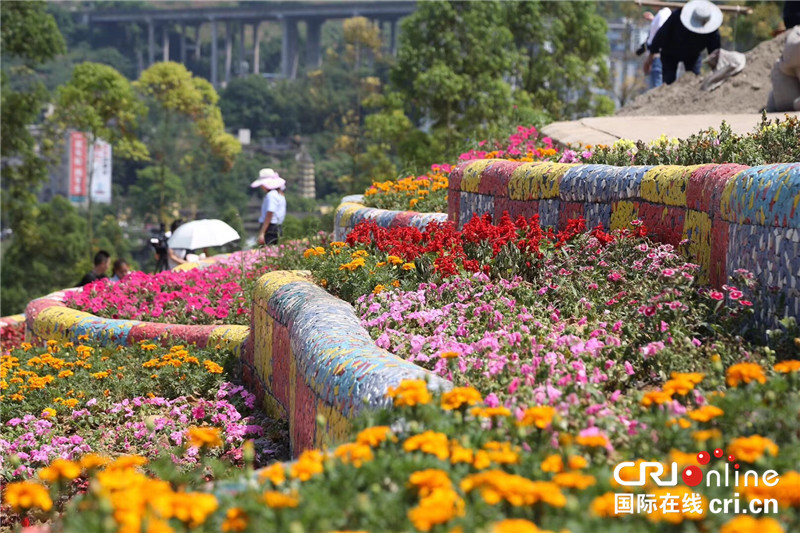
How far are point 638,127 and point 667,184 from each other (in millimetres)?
4979

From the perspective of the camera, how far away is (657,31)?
48.6 ft

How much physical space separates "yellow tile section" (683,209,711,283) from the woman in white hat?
9.73m

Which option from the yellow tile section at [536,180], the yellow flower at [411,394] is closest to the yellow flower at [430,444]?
the yellow flower at [411,394]

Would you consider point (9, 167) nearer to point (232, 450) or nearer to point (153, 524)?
point (232, 450)

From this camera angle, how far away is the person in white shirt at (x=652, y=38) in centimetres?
1491

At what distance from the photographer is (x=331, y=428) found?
416cm

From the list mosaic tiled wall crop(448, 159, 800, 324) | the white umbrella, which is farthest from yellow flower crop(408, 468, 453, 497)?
the white umbrella

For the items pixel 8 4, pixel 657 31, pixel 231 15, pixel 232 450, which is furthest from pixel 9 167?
pixel 231 15

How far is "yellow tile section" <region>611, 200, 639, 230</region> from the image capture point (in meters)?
5.72

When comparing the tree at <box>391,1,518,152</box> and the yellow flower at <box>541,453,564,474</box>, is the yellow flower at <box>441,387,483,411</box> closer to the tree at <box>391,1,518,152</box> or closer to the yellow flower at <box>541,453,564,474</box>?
the yellow flower at <box>541,453,564,474</box>

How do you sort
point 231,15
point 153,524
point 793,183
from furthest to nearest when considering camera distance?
point 231,15 → point 793,183 → point 153,524

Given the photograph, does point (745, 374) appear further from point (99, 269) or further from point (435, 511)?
point (99, 269)

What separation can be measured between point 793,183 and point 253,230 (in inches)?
3178

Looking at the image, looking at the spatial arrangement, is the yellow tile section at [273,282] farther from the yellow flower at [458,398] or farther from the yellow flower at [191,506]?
the yellow flower at [191,506]
